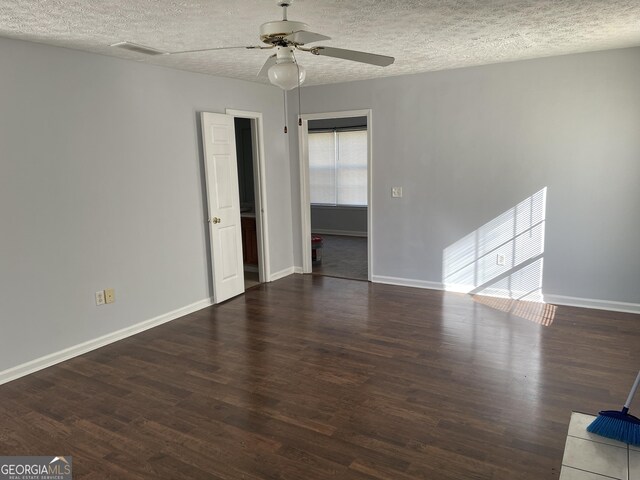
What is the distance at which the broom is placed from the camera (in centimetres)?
247

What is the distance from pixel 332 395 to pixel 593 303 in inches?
124

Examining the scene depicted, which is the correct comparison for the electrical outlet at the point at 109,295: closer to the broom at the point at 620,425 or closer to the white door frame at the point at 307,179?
the white door frame at the point at 307,179

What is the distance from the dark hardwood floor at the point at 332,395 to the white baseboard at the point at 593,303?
15 cm

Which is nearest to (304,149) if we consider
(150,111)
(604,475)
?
(150,111)

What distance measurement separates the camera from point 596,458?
241 centimetres

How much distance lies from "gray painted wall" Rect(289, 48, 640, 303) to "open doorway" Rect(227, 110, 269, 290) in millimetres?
1029

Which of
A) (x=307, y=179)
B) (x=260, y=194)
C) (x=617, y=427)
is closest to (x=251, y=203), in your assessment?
(x=307, y=179)

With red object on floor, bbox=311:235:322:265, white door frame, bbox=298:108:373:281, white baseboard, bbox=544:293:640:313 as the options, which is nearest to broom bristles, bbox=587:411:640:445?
white baseboard, bbox=544:293:640:313

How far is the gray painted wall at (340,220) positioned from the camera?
9.12m

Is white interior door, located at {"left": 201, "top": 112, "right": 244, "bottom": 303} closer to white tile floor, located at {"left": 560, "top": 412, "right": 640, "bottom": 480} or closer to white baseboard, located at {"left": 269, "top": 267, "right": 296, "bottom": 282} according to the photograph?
white baseboard, located at {"left": 269, "top": 267, "right": 296, "bottom": 282}

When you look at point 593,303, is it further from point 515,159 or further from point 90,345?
point 90,345

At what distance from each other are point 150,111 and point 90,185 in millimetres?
934

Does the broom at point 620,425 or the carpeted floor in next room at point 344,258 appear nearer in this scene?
the broom at point 620,425

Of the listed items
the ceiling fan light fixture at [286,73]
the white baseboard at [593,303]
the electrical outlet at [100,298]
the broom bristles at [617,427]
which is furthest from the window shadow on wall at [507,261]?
the electrical outlet at [100,298]
